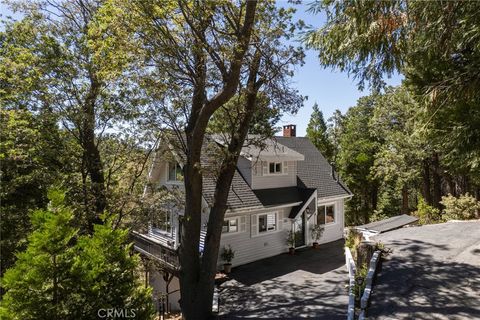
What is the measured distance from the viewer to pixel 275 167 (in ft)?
57.1

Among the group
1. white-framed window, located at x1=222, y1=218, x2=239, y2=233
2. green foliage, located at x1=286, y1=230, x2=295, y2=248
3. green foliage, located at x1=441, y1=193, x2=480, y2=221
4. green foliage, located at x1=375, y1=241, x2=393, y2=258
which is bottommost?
green foliage, located at x1=286, y1=230, x2=295, y2=248

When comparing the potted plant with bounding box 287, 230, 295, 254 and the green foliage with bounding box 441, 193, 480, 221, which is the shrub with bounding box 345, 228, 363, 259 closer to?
the potted plant with bounding box 287, 230, 295, 254

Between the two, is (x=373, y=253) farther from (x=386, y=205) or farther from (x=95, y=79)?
(x=386, y=205)

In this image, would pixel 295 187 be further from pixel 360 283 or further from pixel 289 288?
pixel 360 283

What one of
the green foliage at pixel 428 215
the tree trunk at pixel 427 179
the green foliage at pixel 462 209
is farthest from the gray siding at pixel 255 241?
the tree trunk at pixel 427 179

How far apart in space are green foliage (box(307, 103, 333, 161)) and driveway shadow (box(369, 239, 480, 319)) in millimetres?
25429

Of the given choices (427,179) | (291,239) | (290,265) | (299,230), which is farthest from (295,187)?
(427,179)

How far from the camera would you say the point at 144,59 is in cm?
815

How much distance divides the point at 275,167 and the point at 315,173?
4192mm

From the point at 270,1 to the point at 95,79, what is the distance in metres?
6.50

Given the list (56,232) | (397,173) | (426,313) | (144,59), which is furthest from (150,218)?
(397,173)

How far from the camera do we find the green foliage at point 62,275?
184 inches

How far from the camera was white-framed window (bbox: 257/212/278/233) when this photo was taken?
15680 mm

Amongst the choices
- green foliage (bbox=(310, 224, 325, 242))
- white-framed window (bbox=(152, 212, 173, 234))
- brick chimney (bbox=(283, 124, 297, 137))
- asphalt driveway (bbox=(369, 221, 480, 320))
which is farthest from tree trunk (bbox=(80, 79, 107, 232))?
brick chimney (bbox=(283, 124, 297, 137))
